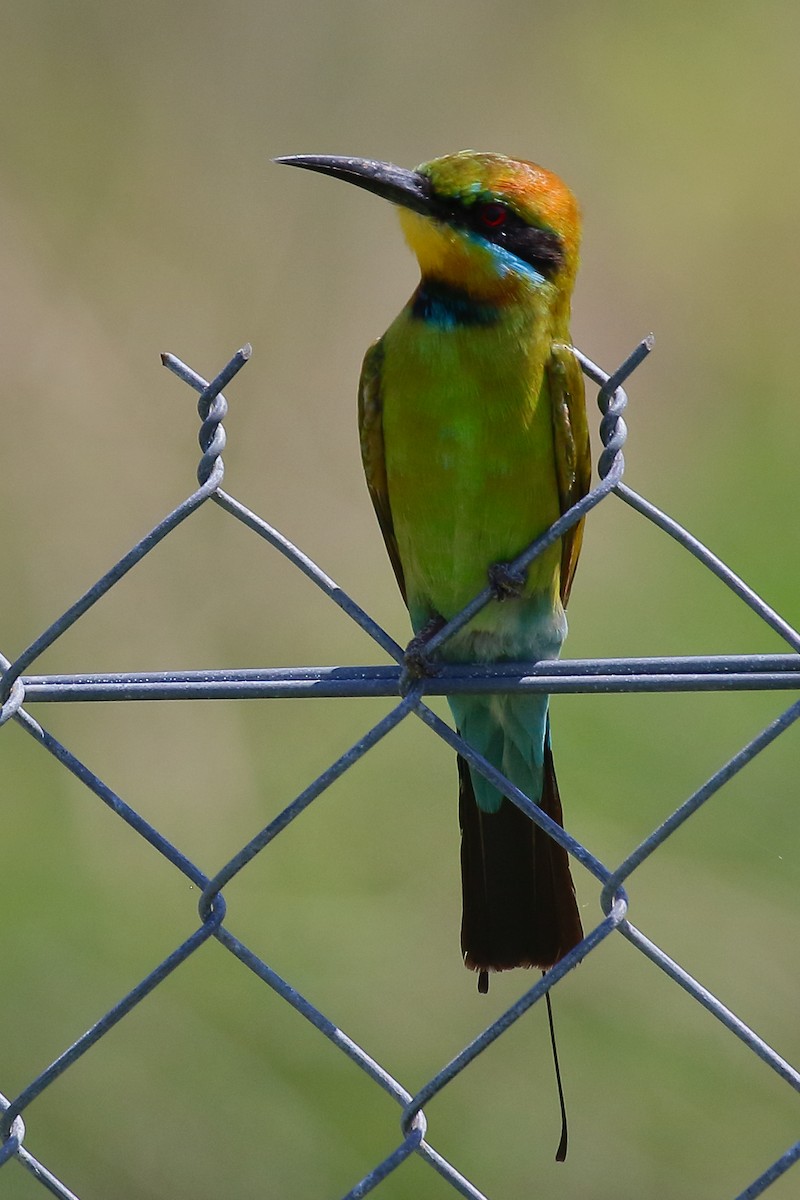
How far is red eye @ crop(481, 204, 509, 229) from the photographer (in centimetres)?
192

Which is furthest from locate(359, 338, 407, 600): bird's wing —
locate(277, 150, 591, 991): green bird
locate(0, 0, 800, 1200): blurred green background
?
locate(0, 0, 800, 1200): blurred green background

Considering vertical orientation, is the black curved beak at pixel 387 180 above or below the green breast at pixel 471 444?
above

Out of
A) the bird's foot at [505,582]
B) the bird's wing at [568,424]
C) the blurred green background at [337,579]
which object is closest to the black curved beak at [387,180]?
the bird's wing at [568,424]

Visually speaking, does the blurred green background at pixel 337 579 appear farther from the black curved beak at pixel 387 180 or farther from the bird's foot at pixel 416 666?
the black curved beak at pixel 387 180

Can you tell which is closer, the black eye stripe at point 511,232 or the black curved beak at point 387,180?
the black curved beak at point 387,180

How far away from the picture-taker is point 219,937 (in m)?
1.37

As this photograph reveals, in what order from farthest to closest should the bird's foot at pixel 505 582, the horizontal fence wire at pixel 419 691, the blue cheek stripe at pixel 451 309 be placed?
the blue cheek stripe at pixel 451 309 → the bird's foot at pixel 505 582 → the horizontal fence wire at pixel 419 691

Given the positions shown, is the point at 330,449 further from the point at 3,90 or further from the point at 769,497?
the point at 3,90

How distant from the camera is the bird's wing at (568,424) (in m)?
1.83

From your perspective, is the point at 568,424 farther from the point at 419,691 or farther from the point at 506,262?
the point at 419,691

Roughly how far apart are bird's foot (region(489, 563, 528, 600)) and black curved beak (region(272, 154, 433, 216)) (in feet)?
1.40

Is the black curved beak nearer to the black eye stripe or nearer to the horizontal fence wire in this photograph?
the black eye stripe

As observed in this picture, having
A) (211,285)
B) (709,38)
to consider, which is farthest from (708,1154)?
(709,38)

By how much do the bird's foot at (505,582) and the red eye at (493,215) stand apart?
1.30 ft
